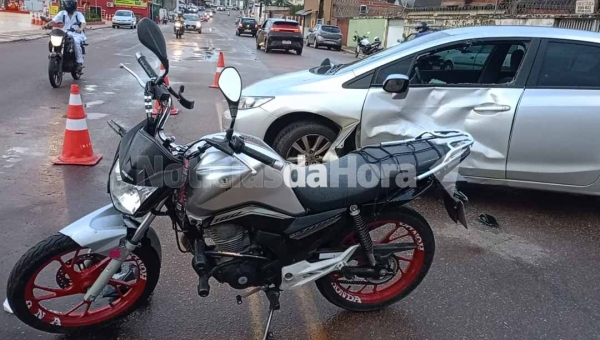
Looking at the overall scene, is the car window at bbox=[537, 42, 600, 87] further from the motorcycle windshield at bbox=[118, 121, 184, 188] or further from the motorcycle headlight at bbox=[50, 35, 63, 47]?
the motorcycle headlight at bbox=[50, 35, 63, 47]

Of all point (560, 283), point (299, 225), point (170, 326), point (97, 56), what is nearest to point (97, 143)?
point (170, 326)

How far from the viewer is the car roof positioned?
4543 mm

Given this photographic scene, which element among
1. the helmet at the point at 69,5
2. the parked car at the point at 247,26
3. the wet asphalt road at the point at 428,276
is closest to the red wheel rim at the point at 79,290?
the wet asphalt road at the point at 428,276

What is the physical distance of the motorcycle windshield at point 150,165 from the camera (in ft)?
7.47

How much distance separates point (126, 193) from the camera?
2371 millimetres

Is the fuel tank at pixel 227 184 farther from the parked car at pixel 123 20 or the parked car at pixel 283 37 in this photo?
the parked car at pixel 123 20

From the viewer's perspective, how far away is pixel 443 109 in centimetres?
457

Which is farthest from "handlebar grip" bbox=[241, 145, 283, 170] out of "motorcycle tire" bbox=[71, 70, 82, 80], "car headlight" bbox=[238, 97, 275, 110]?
"motorcycle tire" bbox=[71, 70, 82, 80]

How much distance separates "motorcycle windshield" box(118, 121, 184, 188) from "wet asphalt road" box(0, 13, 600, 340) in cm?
99

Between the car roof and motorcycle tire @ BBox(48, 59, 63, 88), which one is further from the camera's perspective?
motorcycle tire @ BBox(48, 59, 63, 88)

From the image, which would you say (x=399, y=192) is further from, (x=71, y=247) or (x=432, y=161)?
(x=71, y=247)

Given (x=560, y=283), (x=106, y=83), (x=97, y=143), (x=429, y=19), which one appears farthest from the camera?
(x=429, y=19)

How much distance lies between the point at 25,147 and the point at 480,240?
204 inches

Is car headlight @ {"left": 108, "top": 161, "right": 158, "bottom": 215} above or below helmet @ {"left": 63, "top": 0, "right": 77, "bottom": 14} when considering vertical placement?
below
